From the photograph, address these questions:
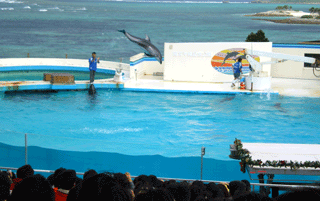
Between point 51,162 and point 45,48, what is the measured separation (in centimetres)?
6953

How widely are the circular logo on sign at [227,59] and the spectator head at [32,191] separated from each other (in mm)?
14974

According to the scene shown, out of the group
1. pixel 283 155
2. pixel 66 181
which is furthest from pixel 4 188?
pixel 283 155

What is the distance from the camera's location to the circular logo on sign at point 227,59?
17.0 m

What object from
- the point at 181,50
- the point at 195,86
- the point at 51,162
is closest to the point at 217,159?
the point at 51,162

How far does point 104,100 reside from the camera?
48.5ft

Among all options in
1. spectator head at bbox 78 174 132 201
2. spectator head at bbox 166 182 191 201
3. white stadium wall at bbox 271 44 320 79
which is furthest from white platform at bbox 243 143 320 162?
white stadium wall at bbox 271 44 320 79

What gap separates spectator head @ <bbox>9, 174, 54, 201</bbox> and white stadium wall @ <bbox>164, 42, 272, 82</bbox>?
15.0m

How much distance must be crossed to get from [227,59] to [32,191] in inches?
596

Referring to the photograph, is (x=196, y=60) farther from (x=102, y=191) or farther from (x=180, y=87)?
(x=102, y=191)

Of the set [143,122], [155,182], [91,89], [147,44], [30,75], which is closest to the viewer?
[155,182]

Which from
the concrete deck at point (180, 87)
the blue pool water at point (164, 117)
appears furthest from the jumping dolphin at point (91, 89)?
the concrete deck at point (180, 87)

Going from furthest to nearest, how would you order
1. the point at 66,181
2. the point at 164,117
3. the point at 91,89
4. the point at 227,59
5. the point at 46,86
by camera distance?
the point at 227,59, the point at 46,86, the point at 91,89, the point at 164,117, the point at 66,181

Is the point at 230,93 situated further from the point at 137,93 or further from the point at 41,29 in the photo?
the point at 41,29

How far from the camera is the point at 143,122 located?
12.1 metres
